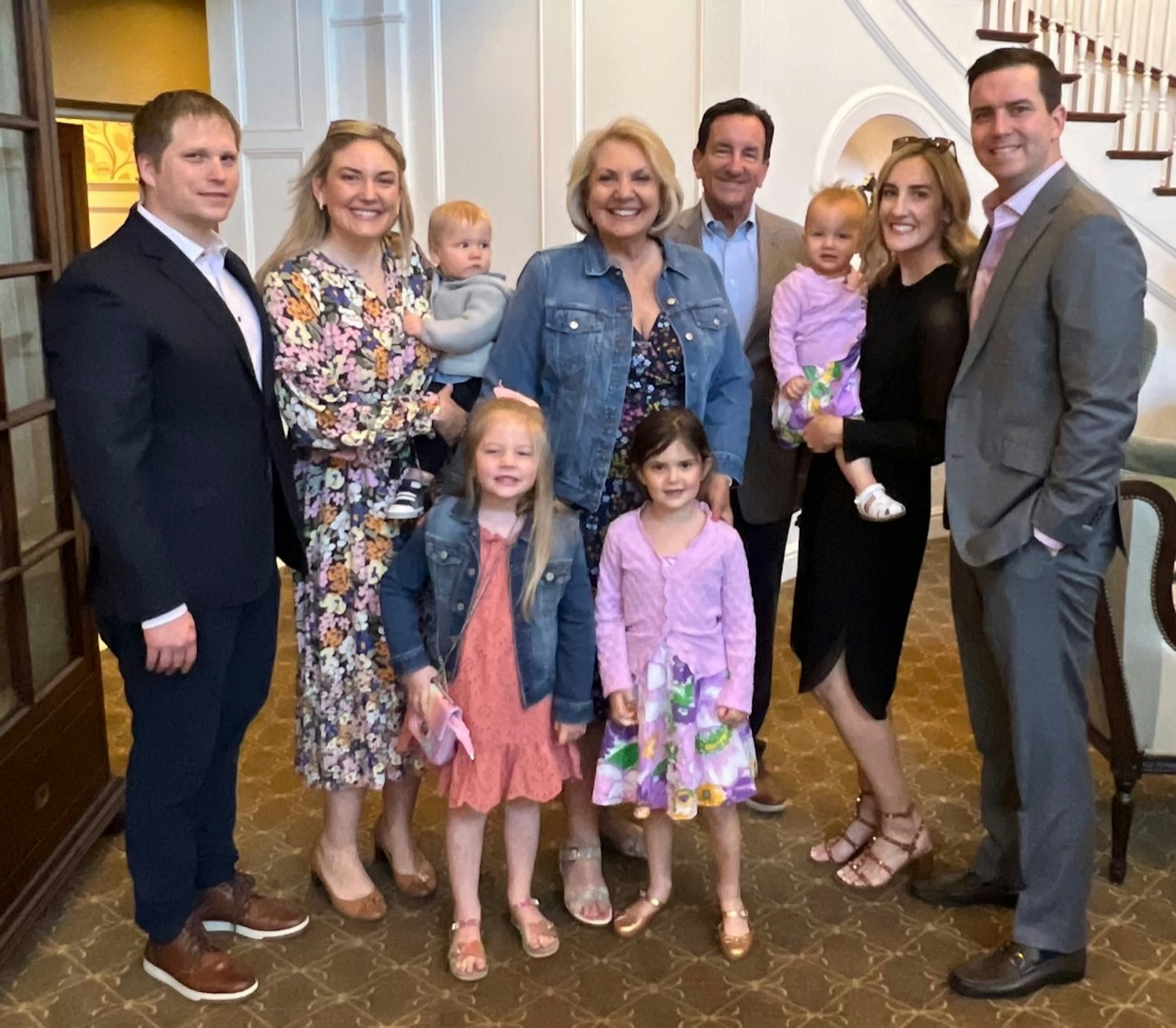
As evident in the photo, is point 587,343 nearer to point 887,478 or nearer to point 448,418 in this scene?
point 448,418

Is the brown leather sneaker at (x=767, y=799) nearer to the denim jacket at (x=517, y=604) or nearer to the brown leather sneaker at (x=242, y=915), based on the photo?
the denim jacket at (x=517, y=604)

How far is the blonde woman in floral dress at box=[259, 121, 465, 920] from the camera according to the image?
222cm

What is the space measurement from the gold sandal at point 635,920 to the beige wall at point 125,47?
14.9 feet

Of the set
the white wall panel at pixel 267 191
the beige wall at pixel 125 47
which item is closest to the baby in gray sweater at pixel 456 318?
the white wall panel at pixel 267 191

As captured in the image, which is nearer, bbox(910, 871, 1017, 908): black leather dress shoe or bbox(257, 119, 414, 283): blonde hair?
bbox(257, 119, 414, 283): blonde hair

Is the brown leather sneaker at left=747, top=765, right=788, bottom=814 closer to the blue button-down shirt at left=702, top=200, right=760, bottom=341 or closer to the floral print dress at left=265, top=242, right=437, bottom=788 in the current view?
A: the floral print dress at left=265, top=242, right=437, bottom=788

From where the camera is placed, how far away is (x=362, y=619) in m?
2.37

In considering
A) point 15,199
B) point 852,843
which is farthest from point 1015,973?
point 15,199

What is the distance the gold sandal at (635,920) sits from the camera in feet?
8.05

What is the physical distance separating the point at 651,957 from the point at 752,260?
1.60m

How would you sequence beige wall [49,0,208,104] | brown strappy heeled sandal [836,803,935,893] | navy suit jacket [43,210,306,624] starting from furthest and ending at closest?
beige wall [49,0,208,104] → brown strappy heeled sandal [836,803,935,893] → navy suit jacket [43,210,306,624]

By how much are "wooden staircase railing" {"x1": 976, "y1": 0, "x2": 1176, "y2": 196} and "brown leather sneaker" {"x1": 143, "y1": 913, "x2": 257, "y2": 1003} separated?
466 cm

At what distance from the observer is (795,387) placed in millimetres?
2529

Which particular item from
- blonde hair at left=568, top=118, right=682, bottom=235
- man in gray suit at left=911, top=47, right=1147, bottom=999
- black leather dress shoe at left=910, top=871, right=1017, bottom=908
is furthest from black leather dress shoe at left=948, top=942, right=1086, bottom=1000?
blonde hair at left=568, top=118, right=682, bottom=235
